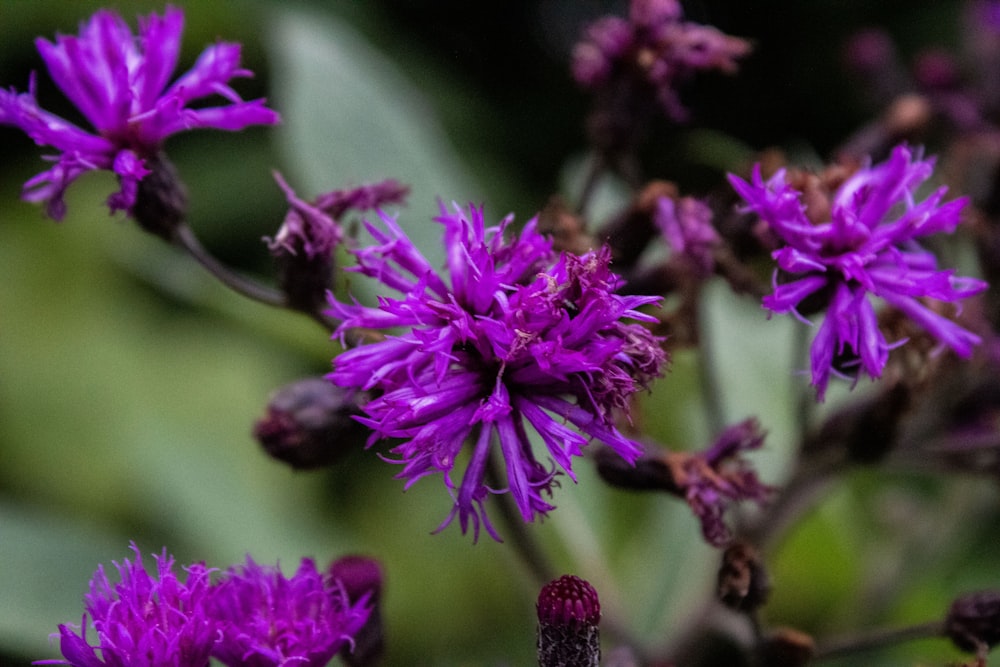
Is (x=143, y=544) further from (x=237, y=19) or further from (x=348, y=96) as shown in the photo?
(x=237, y=19)

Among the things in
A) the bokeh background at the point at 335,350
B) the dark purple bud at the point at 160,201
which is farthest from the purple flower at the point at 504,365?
the bokeh background at the point at 335,350

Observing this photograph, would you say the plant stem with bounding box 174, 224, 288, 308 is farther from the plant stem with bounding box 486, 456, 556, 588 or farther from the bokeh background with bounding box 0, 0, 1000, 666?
the bokeh background with bounding box 0, 0, 1000, 666

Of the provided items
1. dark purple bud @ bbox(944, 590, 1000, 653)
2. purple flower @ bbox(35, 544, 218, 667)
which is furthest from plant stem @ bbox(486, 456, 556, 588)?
dark purple bud @ bbox(944, 590, 1000, 653)

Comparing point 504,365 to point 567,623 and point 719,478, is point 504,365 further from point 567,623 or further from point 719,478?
point 719,478

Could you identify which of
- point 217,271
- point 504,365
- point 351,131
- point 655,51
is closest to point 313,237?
point 217,271

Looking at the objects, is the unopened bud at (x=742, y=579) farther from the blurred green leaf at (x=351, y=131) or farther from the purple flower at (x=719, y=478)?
the blurred green leaf at (x=351, y=131)
